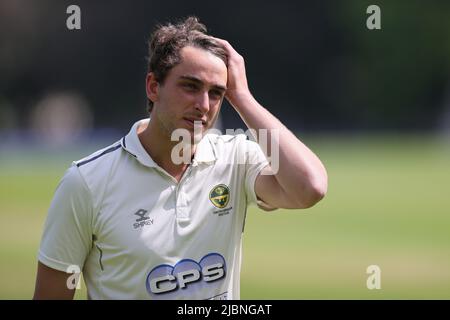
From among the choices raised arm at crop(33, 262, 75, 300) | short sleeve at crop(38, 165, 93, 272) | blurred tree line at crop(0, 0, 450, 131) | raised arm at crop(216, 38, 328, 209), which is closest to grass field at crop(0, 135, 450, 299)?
raised arm at crop(33, 262, 75, 300)

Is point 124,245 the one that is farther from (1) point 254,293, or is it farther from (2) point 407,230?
(2) point 407,230

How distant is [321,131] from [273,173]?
43.7 meters

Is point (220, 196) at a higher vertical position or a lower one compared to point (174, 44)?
lower

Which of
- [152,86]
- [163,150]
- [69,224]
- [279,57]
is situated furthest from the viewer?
[279,57]

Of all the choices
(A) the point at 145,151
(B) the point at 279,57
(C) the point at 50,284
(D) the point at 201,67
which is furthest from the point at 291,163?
(B) the point at 279,57

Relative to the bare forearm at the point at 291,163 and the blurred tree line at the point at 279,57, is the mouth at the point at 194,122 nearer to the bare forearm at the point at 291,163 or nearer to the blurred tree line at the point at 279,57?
the bare forearm at the point at 291,163

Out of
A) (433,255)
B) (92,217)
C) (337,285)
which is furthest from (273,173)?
(433,255)

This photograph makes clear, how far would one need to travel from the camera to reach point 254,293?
407 inches

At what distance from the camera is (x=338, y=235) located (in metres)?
16.1

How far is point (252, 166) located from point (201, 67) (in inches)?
24.6

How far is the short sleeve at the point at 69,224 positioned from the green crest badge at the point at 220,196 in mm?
669

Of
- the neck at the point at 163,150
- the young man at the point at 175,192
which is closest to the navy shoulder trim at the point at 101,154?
the young man at the point at 175,192

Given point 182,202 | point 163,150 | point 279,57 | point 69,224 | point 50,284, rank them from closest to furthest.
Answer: point 69,224 → point 50,284 → point 182,202 → point 163,150 → point 279,57

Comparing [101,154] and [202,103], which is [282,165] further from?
[101,154]
